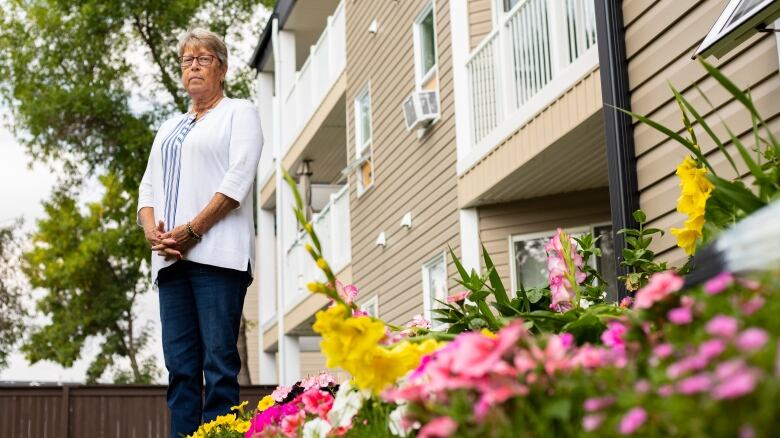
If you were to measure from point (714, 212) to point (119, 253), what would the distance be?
85.5 feet

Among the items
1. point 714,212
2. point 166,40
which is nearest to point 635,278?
point 714,212

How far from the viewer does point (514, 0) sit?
1137 cm

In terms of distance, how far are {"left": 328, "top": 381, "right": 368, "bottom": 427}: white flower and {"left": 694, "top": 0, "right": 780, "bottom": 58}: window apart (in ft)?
7.25

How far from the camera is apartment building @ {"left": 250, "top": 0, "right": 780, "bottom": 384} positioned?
20.6 ft

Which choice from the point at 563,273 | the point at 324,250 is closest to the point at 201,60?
the point at 563,273

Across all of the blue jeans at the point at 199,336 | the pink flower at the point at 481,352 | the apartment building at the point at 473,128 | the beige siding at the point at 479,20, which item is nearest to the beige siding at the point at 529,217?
the apartment building at the point at 473,128

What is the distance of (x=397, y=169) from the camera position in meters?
14.2

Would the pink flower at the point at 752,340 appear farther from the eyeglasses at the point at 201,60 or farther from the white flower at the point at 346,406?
the eyeglasses at the point at 201,60

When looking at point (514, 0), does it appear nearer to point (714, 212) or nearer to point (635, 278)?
point (635, 278)

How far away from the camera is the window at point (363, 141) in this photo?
52.1 feet

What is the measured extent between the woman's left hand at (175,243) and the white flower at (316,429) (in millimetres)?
1653

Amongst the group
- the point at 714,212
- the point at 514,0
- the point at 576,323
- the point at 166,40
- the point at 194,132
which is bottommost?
the point at 576,323

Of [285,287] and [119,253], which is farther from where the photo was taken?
[119,253]

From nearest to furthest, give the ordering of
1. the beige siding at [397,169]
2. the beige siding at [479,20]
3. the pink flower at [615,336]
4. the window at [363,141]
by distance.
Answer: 1. the pink flower at [615,336]
2. the beige siding at [479,20]
3. the beige siding at [397,169]
4. the window at [363,141]
